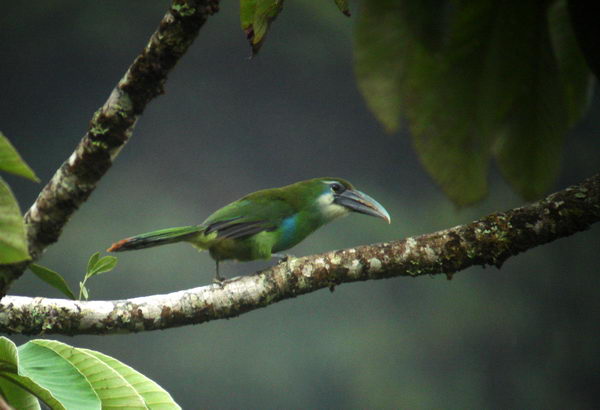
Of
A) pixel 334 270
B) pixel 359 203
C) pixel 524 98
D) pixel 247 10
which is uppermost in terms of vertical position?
pixel 359 203

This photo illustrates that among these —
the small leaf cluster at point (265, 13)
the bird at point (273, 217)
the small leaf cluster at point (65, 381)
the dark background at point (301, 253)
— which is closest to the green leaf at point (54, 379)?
the small leaf cluster at point (65, 381)

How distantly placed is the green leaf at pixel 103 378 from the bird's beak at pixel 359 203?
174 centimetres

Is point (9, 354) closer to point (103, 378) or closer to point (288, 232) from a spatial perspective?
point (103, 378)

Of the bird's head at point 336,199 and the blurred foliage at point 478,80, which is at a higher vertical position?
the bird's head at point 336,199

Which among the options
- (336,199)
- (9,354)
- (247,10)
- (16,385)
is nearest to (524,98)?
(247,10)

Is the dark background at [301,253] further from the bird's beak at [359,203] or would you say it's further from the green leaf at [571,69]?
the green leaf at [571,69]

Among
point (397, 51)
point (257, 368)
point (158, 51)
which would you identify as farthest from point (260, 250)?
point (257, 368)

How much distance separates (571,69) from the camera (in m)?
0.37

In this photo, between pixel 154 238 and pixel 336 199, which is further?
pixel 336 199

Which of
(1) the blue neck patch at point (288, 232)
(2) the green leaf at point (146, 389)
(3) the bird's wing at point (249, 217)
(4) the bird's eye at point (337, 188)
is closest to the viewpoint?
(2) the green leaf at point (146, 389)

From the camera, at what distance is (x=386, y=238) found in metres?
8.05

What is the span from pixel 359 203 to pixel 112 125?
1.82 m

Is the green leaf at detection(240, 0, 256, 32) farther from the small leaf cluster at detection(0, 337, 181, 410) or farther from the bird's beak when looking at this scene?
the bird's beak

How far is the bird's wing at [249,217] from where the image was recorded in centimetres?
272
